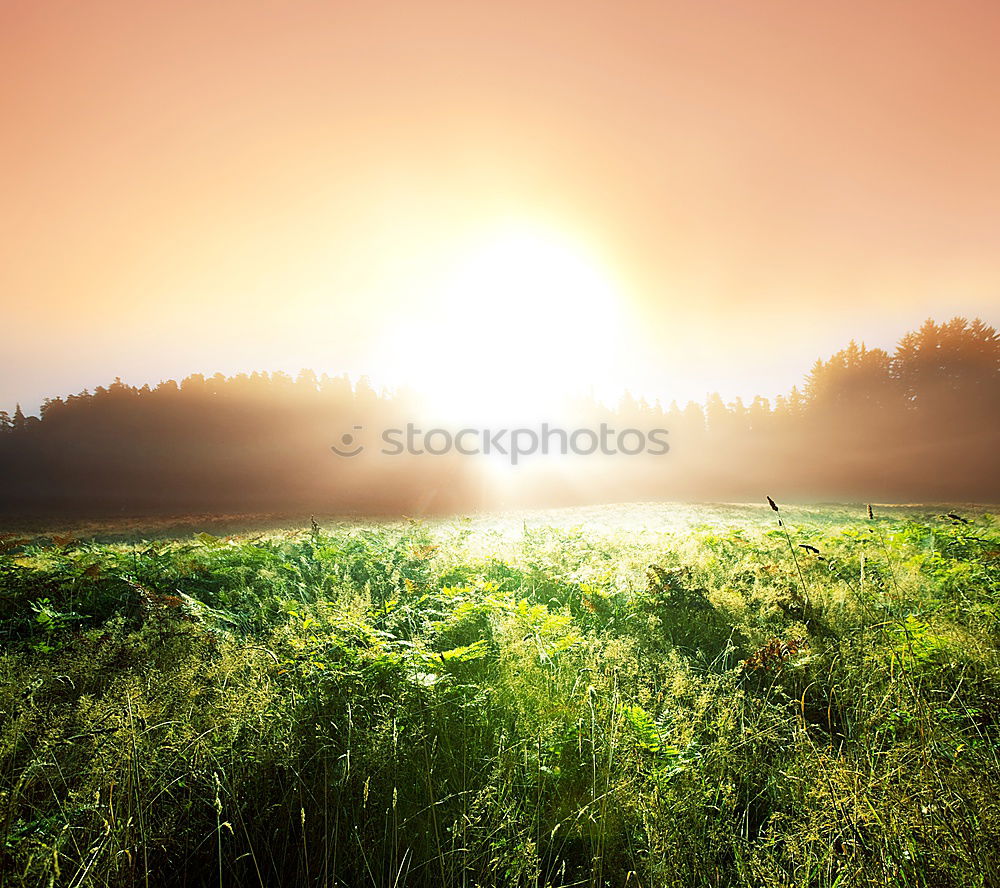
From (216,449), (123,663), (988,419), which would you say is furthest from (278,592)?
(988,419)

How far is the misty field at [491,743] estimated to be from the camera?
72.9 inches

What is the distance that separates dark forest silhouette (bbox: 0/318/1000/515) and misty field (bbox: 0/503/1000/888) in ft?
99.9

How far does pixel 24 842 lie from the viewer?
1616 millimetres

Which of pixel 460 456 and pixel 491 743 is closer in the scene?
pixel 491 743

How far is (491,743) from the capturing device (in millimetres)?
2602

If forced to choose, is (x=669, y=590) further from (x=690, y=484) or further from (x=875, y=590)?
(x=690, y=484)

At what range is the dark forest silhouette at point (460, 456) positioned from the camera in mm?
40375

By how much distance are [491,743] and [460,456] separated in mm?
46079

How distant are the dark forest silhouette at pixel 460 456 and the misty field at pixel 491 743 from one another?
30447mm

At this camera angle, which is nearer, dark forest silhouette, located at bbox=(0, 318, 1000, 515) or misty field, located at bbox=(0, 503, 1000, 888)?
misty field, located at bbox=(0, 503, 1000, 888)

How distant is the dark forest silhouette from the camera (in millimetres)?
40375

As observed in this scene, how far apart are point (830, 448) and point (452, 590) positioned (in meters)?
56.0

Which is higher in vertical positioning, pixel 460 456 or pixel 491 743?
pixel 460 456

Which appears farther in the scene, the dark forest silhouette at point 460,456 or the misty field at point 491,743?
the dark forest silhouette at point 460,456
